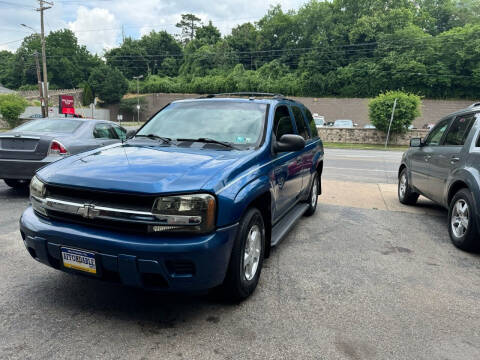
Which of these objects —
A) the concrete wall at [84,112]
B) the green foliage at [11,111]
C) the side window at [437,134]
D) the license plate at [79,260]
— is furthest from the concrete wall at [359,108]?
the license plate at [79,260]

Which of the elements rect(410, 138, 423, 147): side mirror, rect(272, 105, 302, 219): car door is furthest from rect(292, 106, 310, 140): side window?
rect(410, 138, 423, 147): side mirror

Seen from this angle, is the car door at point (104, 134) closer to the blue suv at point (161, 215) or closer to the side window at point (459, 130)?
the blue suv at point (161, 215)

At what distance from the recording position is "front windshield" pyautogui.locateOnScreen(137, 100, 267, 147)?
375 centimetres

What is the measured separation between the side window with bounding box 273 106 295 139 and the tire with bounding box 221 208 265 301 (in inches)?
48.6

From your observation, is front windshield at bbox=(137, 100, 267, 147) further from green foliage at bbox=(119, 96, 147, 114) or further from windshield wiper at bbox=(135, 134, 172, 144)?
green foliage at bbox=(119, 96, 147, 114)

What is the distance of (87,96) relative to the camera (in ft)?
262

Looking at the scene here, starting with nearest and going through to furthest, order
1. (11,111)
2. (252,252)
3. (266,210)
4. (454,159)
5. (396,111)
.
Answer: (252,252) → (266,210) → (454,159) → (396,111) → (11,111)

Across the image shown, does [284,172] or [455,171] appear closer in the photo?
[284,172]

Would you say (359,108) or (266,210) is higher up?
(359,108)

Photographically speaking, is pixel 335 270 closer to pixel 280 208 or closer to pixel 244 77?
pixel 280 208

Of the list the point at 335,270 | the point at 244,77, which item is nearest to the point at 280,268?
the point at 335,270

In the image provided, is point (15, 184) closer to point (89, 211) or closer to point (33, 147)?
point (33, 147)

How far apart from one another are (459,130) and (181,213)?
478 centimetres

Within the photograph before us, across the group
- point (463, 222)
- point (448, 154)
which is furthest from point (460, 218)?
point (448, 154)
